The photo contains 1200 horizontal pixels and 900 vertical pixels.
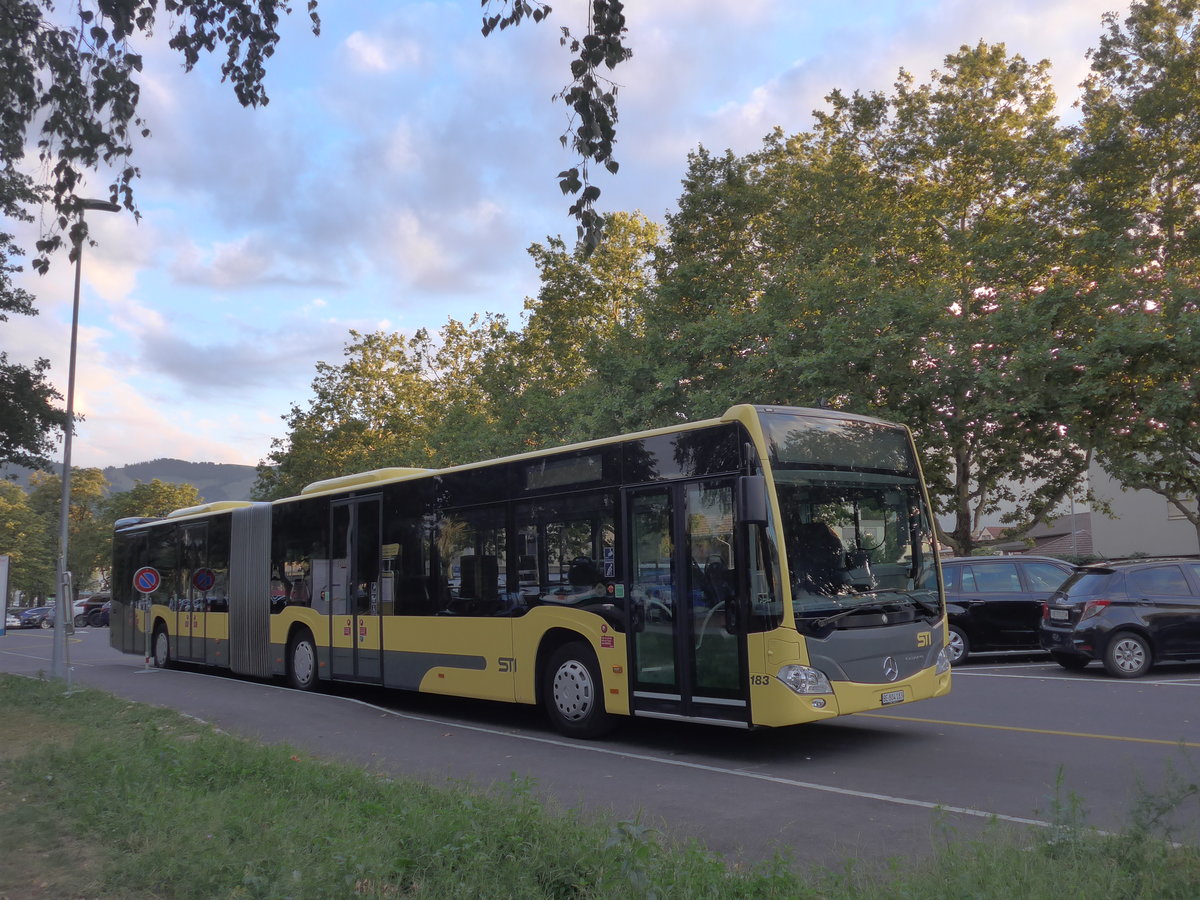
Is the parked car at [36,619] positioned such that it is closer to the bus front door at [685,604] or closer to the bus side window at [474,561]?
the bus side window at [474,561]

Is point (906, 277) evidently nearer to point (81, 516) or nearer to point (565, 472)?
point (565, 472)

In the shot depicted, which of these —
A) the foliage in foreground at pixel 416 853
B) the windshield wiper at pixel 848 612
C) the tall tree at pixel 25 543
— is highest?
the tall tree at pixel 25 543

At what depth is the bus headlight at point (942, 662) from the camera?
384 inches

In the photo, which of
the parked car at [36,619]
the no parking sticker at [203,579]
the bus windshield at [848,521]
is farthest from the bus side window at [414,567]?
the parked car at [36,619]

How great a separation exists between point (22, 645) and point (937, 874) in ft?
128

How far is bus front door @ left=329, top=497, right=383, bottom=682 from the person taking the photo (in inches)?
552

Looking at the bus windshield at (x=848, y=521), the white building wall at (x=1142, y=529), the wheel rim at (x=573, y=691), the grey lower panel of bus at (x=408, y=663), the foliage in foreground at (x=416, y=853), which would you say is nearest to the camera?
the foliage in foreground at (x=416, y=853)

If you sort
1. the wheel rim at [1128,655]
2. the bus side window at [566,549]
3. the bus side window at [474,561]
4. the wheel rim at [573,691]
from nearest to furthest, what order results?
the bus side window at [566,549]
the wheel rim at [573,691]
the bus side window at [474,561]
the wheel rim at [1128,655]

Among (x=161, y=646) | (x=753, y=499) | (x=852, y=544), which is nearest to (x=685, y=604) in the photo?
(x=753, y=499)

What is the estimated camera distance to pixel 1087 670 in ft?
51.8

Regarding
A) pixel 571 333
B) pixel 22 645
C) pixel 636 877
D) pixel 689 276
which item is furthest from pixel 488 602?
pixel 22 645

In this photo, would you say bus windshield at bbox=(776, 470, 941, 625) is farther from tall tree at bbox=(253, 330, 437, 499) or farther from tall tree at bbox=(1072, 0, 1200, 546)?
tall tree at bbox=(253, 330, 437, 499)

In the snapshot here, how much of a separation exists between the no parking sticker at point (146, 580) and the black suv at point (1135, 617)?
1668 centimetres

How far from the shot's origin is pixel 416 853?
5.20 meters
